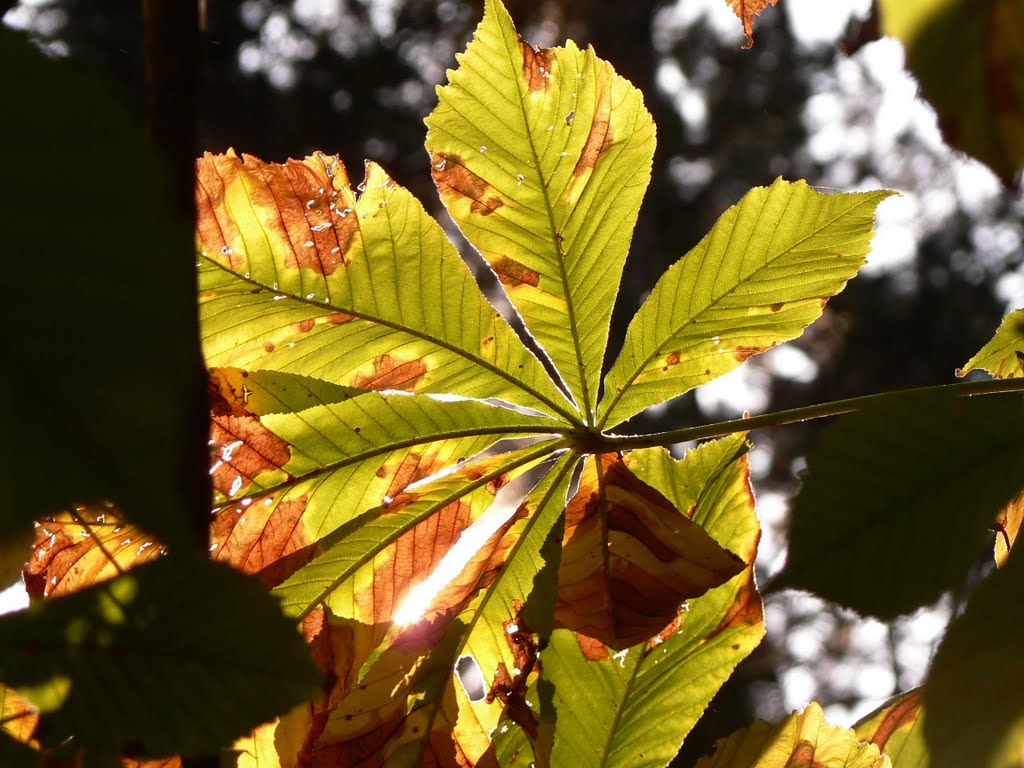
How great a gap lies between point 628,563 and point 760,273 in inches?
8.6

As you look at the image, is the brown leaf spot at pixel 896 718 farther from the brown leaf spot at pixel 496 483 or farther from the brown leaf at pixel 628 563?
the brown leaf spot at pixel 496 483

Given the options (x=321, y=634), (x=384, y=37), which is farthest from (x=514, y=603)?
(x=384, y=37)

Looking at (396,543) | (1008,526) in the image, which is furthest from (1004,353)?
(396,543)

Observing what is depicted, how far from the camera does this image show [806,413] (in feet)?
1.88

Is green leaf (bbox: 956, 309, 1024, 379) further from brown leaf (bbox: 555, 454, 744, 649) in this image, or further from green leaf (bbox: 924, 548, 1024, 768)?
green leaf (bbox: 924, 548, 1024, 768)

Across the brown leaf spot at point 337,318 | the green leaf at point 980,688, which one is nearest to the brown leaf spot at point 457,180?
the brown leaf spot at point 337,318

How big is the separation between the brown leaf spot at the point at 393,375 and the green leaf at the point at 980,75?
463mm

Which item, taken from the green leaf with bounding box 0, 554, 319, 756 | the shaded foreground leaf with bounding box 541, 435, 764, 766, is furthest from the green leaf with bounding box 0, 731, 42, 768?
the shaded foreground leaf with bounding box 541, 435, 764, 766

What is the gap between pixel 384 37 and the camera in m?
6.09

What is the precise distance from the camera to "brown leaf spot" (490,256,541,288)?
71 centimetres

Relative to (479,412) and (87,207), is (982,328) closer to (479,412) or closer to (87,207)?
(479,412)

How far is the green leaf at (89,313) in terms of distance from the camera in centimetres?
16

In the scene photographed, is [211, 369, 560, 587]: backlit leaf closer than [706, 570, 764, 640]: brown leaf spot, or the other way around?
[211, 369, 560, 587]: backlit leaf

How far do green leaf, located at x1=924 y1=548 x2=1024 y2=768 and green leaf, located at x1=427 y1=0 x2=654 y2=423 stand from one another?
16.1 inches
